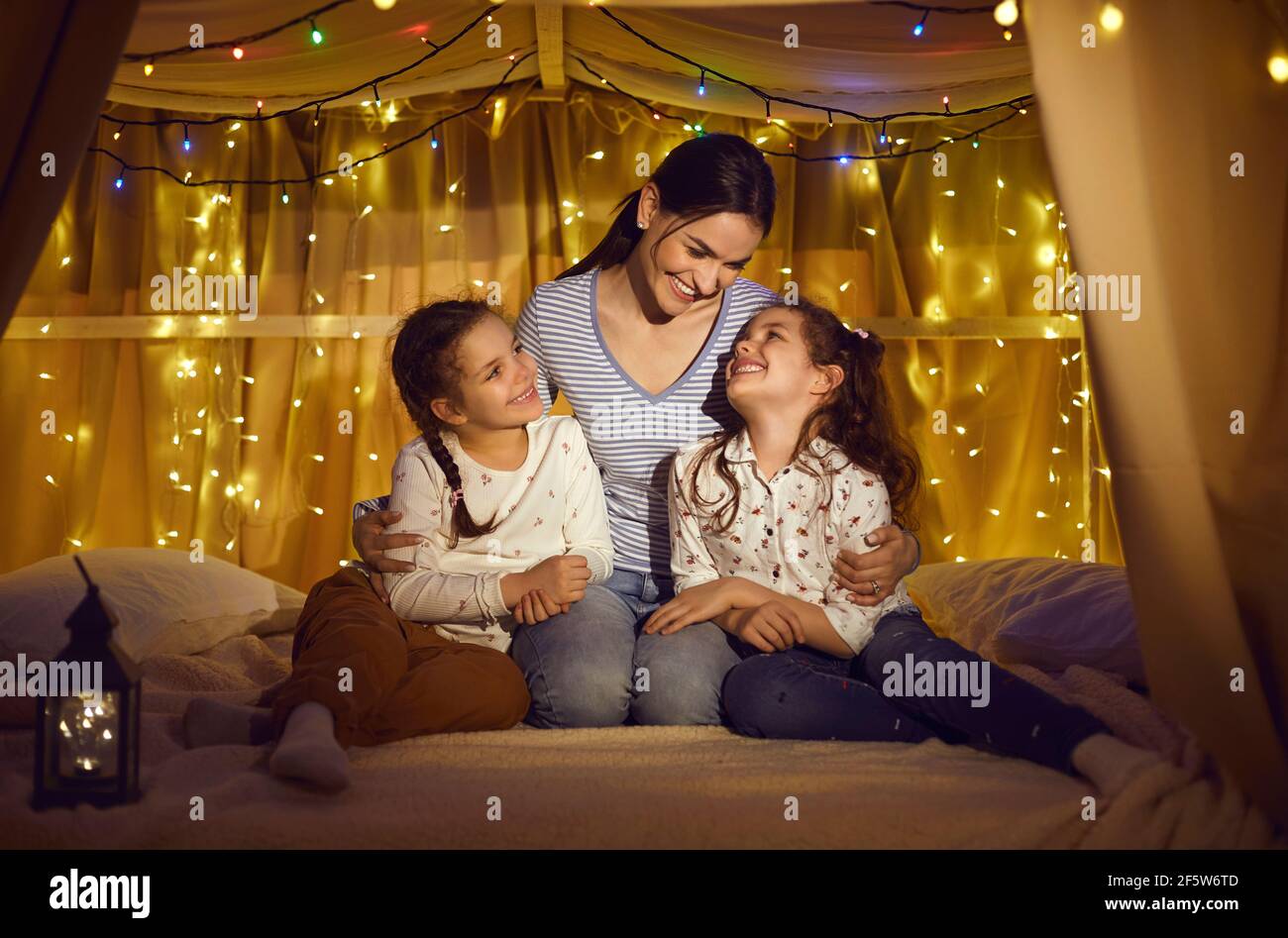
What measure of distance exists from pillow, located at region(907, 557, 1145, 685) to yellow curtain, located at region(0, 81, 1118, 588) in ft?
2.48

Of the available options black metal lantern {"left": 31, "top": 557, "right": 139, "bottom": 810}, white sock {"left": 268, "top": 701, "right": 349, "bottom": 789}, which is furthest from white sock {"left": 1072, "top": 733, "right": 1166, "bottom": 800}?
black metal lantern {"left": 31, "top": 557, "right": 139, "bottom": 810}

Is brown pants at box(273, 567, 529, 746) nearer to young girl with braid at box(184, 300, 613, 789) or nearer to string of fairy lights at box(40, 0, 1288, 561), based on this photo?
young girl with braid at box(184, 300, 613, 789)

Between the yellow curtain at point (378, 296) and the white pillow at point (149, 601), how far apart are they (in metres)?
0.80

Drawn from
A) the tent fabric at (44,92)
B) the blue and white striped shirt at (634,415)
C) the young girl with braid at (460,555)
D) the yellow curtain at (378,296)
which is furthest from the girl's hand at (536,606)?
the yellow curtain at (378,296)

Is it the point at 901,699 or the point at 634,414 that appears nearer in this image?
the point at 901,699

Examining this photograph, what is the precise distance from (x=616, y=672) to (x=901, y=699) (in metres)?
0.44

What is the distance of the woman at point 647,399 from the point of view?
172 centimetres

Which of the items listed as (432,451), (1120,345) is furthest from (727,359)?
(1120,345)

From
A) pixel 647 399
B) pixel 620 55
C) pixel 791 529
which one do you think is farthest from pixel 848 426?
pixel 620 55

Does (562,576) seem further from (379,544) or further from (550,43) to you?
(550,43)

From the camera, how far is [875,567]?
1.71 m

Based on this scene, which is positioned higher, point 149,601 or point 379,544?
point 379,544

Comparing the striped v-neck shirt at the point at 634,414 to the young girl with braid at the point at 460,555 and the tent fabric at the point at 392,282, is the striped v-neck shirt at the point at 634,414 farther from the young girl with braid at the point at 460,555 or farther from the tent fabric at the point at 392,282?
the tent fabric at the point at 392,282

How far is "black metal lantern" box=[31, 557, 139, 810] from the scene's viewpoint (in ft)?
4.19
